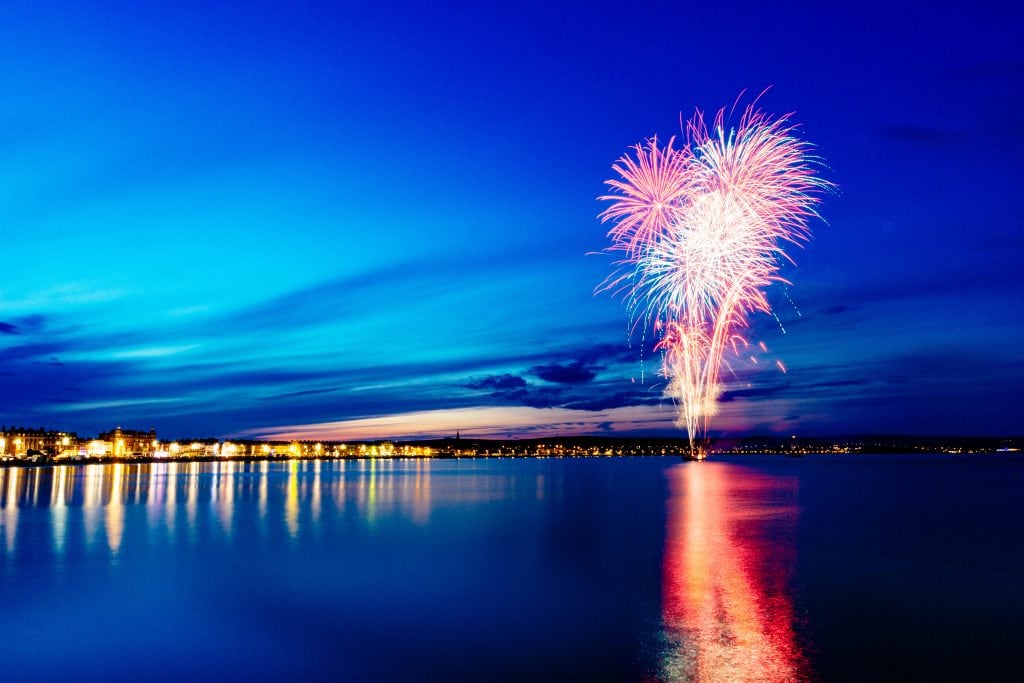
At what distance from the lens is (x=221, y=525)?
34.7m

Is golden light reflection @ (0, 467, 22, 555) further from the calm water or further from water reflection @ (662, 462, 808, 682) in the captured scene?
water reflection @ (662, 462, 808, 682)

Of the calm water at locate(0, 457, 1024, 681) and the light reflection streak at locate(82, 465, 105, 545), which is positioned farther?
the light reflection streak at locate(82, 465, 105, 545)

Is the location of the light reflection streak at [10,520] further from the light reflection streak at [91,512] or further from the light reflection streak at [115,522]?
the light reflection streak at [115,522]

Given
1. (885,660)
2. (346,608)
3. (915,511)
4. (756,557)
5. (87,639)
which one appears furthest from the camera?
(915,511)

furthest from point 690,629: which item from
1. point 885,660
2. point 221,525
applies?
point 221,525

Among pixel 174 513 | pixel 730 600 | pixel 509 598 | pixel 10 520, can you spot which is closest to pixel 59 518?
pixel 10 520

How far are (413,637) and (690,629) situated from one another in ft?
16.1

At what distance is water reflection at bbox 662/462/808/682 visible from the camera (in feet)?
40.1

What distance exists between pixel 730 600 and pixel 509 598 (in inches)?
188

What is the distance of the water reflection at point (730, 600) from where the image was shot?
40.1 feet

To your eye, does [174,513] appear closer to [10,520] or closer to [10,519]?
[10,519]

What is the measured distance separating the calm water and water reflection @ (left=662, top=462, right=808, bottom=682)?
0.22 feet

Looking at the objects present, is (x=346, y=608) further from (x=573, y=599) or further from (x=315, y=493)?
(x=315, y=493)

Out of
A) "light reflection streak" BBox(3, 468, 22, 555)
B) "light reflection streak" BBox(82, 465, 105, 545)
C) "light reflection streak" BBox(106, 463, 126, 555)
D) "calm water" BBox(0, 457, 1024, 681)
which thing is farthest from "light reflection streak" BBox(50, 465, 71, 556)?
"light reflection streak" BBox(106, 463, 126, 555)
